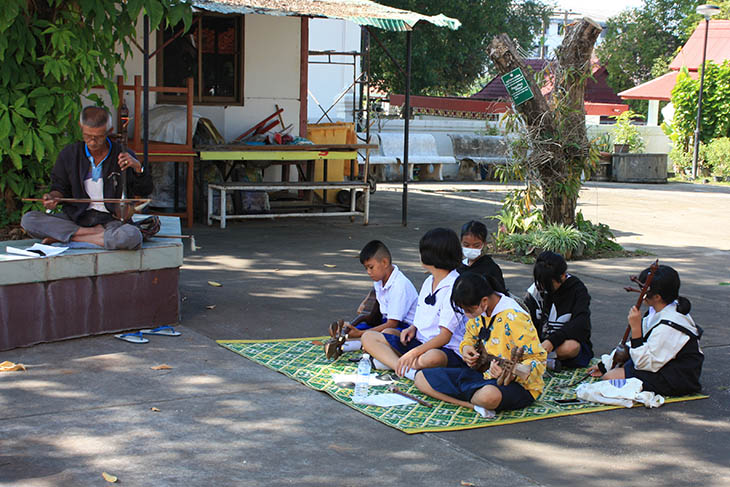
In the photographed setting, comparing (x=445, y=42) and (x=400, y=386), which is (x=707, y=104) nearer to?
(x=445, y=42)

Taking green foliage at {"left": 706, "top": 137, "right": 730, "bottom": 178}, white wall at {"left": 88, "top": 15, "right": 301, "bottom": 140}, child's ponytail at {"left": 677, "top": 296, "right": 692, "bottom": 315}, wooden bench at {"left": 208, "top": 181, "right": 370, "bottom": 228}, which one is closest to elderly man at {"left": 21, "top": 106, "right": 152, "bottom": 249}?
child's ponytail at {"left": 677, "top": 296, "right": 692, "bottom": 315}

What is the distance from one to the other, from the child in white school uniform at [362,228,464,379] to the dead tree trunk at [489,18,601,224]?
17.2ft

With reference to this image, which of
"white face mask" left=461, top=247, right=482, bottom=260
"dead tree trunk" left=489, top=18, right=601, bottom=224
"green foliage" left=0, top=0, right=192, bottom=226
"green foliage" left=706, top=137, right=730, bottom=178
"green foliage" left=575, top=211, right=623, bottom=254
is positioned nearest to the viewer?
"white face mask" left=461, top=247, right=482, bottom=260

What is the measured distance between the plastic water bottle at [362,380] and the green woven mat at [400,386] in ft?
0.16

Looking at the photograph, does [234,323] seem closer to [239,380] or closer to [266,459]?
[239,380]

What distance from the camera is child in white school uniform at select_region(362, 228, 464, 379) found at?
17.0 ft

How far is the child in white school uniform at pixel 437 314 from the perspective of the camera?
17.0 feet

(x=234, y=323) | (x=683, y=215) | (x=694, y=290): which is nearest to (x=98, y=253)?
(x=234, y=323)

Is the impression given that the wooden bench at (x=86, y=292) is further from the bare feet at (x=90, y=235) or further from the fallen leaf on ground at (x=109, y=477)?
the fallen leaf on ground at (x=109, y=477)

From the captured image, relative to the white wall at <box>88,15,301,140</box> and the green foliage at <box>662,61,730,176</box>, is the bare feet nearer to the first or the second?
the white wall at <box>88,15,301,140</box>

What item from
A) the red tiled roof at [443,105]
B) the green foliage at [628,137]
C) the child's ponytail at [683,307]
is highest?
the red tiled roof at [443,105]

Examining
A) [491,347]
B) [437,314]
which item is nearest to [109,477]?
[491,347]

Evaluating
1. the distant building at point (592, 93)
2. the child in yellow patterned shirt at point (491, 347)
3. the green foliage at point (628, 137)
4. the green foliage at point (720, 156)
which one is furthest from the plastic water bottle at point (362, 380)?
the green foliage at point (628, 137)

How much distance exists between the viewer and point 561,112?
10141 millimetres
